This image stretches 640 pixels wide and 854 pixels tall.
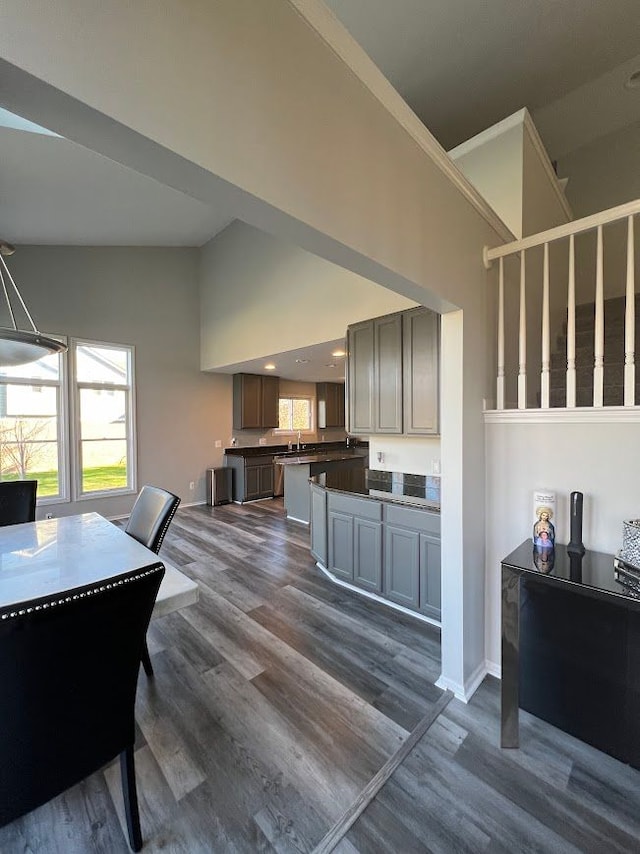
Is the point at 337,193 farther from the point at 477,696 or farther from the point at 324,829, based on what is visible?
the point at 477,696

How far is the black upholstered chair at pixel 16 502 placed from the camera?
8.77 ft

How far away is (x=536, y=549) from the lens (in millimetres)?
1805

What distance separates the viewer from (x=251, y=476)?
21.4ft

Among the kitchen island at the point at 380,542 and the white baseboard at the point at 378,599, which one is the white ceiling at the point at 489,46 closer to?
the kitchen island at the point at 380,542

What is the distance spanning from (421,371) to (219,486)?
178 inches

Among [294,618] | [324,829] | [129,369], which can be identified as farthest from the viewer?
[129,369]

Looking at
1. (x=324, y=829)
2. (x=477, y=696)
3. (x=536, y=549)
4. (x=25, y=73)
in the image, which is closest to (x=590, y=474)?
(x=536, y=549)

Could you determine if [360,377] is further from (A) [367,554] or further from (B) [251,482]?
(B) [251,482]

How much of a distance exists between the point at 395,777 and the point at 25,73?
2.47m

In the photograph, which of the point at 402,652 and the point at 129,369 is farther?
the point at 129,369

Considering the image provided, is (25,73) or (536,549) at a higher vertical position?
(25,73)

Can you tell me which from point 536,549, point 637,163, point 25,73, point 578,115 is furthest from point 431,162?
point 637,163

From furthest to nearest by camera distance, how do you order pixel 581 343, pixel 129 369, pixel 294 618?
pixel 129 369, pixel 581 343, pixel 294 618

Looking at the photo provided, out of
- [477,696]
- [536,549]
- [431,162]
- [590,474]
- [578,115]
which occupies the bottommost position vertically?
[477,696]
